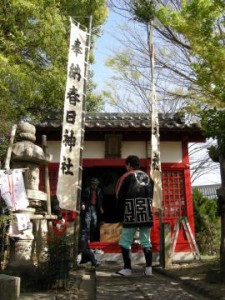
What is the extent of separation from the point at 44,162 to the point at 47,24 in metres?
6.77

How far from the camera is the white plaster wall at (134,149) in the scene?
437 inches

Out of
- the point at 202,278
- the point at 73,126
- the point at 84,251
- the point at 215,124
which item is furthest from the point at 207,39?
the point at 84,251

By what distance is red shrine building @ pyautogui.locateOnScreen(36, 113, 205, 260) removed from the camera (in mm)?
10445

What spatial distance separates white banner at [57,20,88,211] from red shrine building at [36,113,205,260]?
90.6 inches

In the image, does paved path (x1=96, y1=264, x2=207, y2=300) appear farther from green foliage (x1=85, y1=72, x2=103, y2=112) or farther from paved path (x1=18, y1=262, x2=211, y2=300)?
green foliage (x1=85, y1=72, x2=103, y2=112)

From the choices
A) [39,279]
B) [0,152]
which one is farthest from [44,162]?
[0,152]

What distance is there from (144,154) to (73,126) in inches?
149

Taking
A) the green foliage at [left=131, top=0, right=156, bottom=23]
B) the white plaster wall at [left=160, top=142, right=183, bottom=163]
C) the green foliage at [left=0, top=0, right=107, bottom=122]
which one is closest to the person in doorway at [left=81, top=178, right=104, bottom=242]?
the white plaster wall at [left=160, top=142, right=183, bottom=163]

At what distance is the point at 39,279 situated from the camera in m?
5.19

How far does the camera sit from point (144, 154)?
1116 cm

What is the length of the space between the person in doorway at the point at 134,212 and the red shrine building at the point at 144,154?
12.3 ft

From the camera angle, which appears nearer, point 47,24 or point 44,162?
point 44,162

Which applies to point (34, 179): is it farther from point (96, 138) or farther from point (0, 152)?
point (96, 138)

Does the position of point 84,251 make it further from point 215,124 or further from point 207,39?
point 207,39
